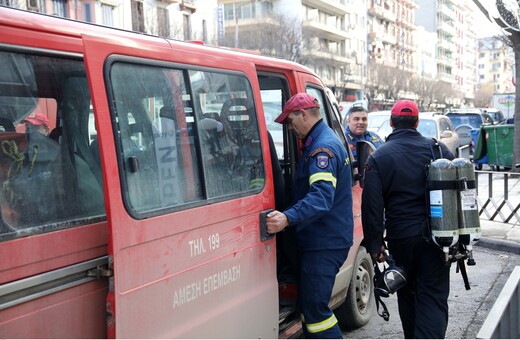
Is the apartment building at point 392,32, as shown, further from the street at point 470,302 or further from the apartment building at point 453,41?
the street at point 470,302

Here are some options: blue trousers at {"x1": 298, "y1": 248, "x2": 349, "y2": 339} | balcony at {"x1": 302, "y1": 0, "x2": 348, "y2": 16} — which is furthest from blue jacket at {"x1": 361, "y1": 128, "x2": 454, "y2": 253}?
balcony at {"x1": 302, "y1": 0, "x2": 348, "y2": 16}

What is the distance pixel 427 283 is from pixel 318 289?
2.73 feet

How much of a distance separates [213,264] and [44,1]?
1055 inches

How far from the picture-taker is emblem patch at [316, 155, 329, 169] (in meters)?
3.67

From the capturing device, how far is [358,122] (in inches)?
285

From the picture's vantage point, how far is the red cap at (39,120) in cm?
267

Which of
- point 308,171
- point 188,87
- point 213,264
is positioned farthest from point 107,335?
point 308,171

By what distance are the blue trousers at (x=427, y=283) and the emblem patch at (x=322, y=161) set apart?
33.5 inches

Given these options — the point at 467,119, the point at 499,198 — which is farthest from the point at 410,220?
the point at 467,119

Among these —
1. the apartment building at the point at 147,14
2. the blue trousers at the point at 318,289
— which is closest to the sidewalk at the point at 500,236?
the blue trousers at the point at 318,289

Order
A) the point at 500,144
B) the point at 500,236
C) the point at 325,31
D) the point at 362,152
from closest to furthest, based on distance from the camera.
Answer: the point at 362,152 → the point at 500,236 → the point at 500,144 → the point at 325,31

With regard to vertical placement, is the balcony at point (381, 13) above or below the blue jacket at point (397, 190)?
above

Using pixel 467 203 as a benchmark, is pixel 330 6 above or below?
above

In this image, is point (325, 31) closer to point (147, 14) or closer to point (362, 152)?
point (147, 14)
